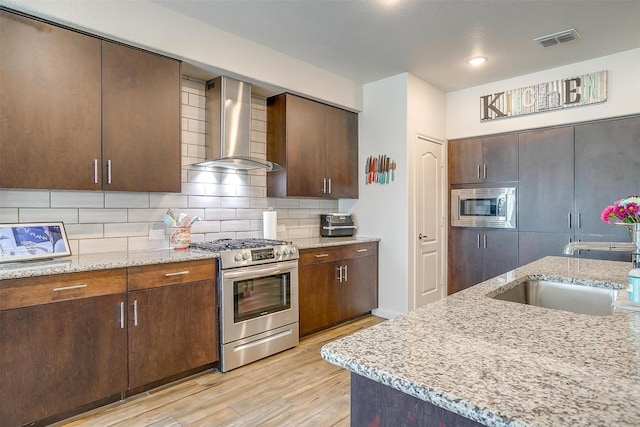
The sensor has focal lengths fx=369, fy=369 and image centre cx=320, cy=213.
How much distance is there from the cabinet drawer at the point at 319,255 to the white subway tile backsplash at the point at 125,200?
1.38m

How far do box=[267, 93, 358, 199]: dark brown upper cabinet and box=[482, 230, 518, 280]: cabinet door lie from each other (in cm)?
168

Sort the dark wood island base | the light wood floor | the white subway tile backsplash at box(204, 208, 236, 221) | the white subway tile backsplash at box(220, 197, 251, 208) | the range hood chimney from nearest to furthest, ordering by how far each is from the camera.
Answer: the dark wood island base
the light wood floor
the range hood chimney
the white subway tile backsplash at box(204, 208, 236, 221)
the white subway tile backsplash at box(220, 197, 251, 208)

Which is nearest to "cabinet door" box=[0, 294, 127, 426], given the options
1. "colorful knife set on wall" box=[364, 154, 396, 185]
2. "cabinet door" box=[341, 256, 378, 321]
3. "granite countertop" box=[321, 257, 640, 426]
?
"granite countertop" box=[321, 257, 640, 426]

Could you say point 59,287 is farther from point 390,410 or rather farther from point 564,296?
point 564,296

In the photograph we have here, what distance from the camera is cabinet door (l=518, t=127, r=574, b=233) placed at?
3748 mm

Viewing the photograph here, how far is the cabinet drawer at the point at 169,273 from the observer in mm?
2334

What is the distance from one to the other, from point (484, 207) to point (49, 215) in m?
4.16

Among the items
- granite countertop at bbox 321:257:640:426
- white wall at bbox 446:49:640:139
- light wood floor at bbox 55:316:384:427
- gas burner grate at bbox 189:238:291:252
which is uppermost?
white wall at bbox 446:49:640:139

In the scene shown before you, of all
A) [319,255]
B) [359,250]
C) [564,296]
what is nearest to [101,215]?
[319,255]

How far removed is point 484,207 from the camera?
4.30 metres

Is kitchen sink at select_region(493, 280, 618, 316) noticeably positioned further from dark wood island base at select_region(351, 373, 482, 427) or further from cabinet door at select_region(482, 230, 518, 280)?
cabinet door at select_region(482, 230, 518, 280)

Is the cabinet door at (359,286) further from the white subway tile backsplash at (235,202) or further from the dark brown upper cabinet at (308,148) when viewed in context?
the white subway tile backsplash at (235,202)

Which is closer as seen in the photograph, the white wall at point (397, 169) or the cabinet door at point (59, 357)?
the cabinet door at point (59, 357)

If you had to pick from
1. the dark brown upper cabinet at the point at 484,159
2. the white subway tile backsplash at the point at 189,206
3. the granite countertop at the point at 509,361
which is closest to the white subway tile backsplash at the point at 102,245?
the white subway tile backsplash at the point at 189,206
